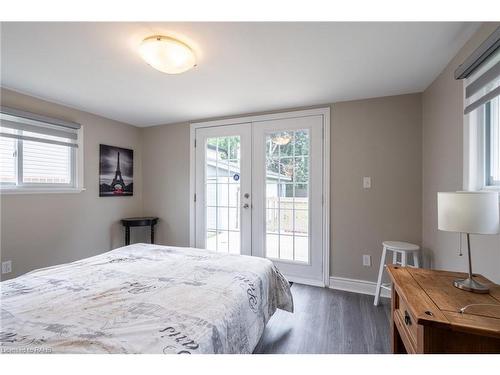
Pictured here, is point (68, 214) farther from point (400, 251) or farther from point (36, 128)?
point (400, 251)

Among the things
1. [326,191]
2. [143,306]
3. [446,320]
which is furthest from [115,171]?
[446,320]

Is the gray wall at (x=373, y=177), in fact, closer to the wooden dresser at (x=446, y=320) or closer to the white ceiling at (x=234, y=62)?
the white ceiling at (x=234, y=62)

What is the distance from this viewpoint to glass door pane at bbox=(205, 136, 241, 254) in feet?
10.6

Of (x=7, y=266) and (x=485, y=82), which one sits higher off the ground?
(x=485, y=82)

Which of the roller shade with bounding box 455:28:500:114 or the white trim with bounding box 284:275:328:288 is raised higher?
the roller shade with bounding box 455:28:500:114

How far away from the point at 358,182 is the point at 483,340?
77.2 inches

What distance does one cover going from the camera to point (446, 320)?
2.74 ft

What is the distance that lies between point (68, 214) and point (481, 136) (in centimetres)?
400

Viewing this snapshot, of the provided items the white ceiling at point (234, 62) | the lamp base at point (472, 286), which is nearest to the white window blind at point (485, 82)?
the white ceiling at point (234, 62)

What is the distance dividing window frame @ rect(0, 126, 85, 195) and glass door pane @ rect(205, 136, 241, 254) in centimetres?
159

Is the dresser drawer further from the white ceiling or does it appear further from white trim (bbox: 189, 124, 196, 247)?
white trim (bbox: 189, 124, 196, 247)

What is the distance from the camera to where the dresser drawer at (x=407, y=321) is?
3.15ft

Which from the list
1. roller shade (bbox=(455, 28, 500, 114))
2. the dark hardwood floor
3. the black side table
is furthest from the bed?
roller shade (bbox=(455, 28, 500, 114))
